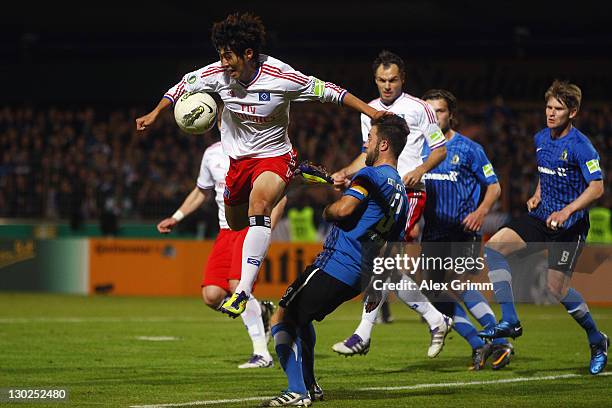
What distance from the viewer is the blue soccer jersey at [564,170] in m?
9.58

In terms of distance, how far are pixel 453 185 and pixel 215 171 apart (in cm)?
236

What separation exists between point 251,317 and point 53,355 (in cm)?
201

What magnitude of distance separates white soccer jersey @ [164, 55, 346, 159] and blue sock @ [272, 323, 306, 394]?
6.85 feet

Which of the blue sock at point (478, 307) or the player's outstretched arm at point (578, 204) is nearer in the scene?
the player's outstretched arm at point (578, 204)

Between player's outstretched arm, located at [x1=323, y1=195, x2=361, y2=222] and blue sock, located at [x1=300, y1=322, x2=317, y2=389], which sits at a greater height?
player's outstretched arm, located at [x1=323, y1=195, x2=361, y2=222]

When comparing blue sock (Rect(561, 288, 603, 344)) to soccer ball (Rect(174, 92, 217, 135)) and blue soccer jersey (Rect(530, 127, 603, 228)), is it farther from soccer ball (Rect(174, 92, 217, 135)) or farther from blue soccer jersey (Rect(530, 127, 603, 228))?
soccer ball (Rect(174, 92, 217, 135))

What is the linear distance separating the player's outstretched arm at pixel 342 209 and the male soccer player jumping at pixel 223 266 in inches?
123

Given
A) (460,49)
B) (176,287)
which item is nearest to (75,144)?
(176,287)

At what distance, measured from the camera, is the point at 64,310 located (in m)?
17.5

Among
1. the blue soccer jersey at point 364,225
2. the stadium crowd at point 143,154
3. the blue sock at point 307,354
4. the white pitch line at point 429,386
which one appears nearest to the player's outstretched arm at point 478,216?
the white pitch line at point 429,386

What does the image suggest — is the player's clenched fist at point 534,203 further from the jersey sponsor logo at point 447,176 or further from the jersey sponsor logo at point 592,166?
the jersey sponsor logo at point 447,176

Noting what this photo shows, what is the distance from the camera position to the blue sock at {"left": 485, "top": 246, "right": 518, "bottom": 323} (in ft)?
31.7

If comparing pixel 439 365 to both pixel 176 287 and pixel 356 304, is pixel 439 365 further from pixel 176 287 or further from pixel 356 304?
pixel 176 287

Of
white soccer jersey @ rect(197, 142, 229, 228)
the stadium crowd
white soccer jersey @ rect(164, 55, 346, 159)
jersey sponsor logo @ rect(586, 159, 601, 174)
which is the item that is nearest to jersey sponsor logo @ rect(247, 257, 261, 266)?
white soccer jersey @ rect(164, 55, 346, 159)
